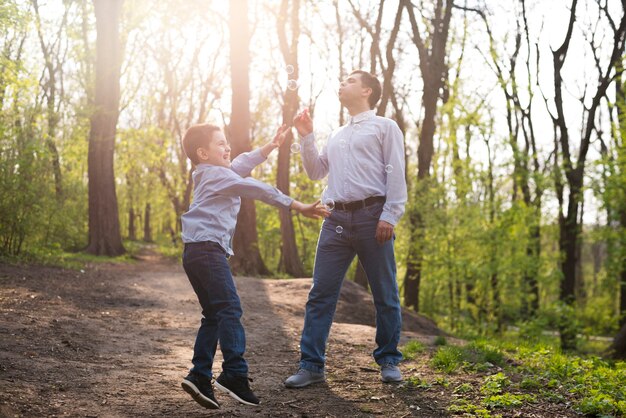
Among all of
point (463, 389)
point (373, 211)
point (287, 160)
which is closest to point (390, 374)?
point (463, 389)

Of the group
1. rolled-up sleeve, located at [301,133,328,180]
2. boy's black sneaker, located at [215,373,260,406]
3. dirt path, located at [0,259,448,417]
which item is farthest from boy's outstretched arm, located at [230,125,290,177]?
dirt path, located at [0,259,448,417]

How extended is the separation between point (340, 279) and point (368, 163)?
0.91 metres

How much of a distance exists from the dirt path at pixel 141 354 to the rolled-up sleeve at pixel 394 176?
1.32 meters

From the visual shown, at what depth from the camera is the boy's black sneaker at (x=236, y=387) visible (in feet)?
13.9

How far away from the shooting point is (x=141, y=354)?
6.23m

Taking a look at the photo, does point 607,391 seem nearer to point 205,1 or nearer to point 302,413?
point 302,413

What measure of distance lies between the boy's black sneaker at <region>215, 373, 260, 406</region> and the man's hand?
138 cm

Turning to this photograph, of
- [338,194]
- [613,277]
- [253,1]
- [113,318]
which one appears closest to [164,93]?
[253,1]

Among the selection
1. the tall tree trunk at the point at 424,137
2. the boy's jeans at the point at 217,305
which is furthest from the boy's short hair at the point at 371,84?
the tall tree trunk at the point at 424,137

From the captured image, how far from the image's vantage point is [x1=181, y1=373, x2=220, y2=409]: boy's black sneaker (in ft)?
13.6

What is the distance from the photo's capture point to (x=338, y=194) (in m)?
4.96

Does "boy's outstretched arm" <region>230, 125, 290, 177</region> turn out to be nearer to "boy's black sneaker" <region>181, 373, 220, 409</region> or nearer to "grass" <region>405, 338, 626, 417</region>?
"boy's black sneaker" <region>181, 373, 220, 409</region>

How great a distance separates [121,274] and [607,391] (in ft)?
33.5

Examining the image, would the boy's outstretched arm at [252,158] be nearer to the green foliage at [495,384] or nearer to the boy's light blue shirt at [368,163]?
the boy's light blue shirt at [368,163]
